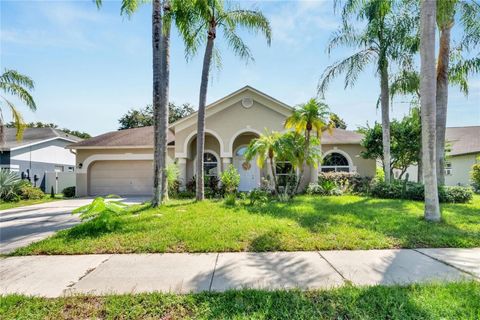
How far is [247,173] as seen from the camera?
17797mm

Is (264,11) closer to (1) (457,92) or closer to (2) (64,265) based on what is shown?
(1) (457,92)

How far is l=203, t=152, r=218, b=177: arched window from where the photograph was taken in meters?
18.0

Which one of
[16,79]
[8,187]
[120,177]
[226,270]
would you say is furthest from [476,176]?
[8,187]

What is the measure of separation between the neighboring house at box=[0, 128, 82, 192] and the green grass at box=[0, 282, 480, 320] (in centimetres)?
2009

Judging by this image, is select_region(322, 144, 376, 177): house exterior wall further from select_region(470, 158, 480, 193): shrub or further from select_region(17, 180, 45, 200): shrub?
select_region(17, 180, 45, 200): shrub

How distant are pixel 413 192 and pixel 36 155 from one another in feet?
92.5

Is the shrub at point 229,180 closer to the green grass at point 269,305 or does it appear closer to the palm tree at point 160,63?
the palm tree at point 160,63

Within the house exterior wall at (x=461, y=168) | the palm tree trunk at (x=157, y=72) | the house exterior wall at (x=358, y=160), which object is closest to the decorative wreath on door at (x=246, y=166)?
the house exterior wall at (x=358, y=160)

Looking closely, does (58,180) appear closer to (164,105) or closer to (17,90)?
(17,90)

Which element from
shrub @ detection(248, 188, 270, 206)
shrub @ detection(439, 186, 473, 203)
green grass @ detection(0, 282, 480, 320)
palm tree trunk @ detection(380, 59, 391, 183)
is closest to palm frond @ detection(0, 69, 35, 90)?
shrub @ detection(248, 188, 270, 206)

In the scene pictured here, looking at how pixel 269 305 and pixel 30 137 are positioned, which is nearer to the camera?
pixel 269 305

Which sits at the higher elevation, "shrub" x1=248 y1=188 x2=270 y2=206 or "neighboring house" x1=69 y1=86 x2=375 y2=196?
"neighboring house" x1=69 y1=86 x2=375 y2=196

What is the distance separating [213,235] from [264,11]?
10.7 metres

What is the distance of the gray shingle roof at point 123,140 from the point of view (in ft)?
59.1
